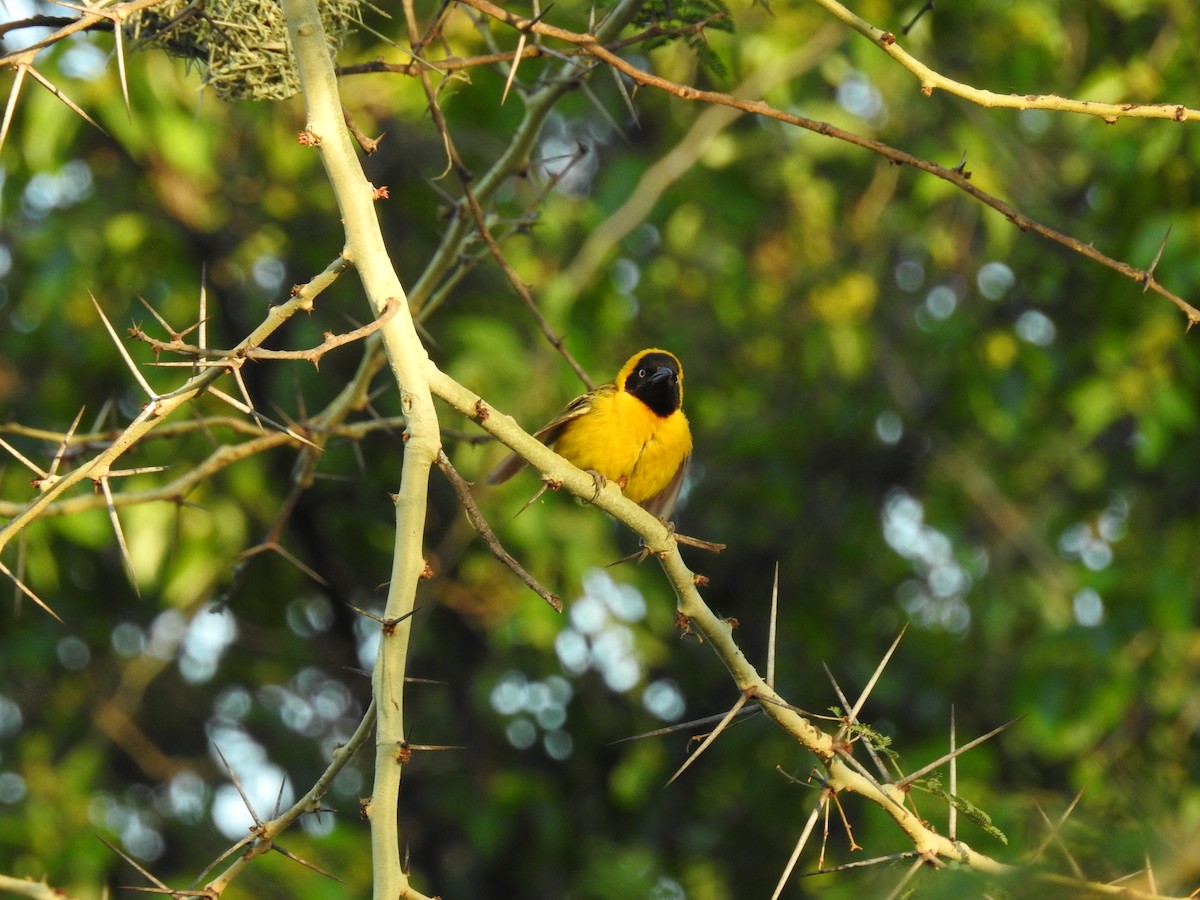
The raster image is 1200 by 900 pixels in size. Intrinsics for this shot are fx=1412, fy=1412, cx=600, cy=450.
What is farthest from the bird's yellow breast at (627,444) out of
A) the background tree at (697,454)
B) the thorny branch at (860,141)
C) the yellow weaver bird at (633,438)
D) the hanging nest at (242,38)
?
the thorny branch at (860,141)

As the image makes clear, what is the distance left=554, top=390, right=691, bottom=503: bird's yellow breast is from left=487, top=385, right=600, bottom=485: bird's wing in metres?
0.03

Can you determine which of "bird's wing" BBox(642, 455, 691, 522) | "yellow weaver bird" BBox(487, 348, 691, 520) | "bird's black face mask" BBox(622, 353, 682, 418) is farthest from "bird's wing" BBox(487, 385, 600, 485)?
"bird's wing" BBox(642, 455, 691, 522)

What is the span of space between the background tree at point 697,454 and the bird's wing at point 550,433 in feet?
2.05

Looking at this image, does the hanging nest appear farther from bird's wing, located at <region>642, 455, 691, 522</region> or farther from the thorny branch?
bird's wing, located at <region>642, 455, 691, 522</region>

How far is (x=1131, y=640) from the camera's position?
6090 millimetres

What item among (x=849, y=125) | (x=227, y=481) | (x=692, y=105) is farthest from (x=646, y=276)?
(x=227, y=481)

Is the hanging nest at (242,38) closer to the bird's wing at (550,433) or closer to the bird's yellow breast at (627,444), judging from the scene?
the bird's wing at (550,433)

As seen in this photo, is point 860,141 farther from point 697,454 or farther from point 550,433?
point 697,454

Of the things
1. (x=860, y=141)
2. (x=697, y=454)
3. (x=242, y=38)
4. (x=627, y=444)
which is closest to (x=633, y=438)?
(x=627, y=444)

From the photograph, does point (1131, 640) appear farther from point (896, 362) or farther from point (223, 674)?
point (223, 674)

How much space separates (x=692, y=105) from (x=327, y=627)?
12.7 feet

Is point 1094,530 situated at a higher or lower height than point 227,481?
lower

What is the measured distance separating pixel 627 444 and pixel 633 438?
4 cm

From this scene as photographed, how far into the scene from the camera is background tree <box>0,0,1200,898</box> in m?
6.00
